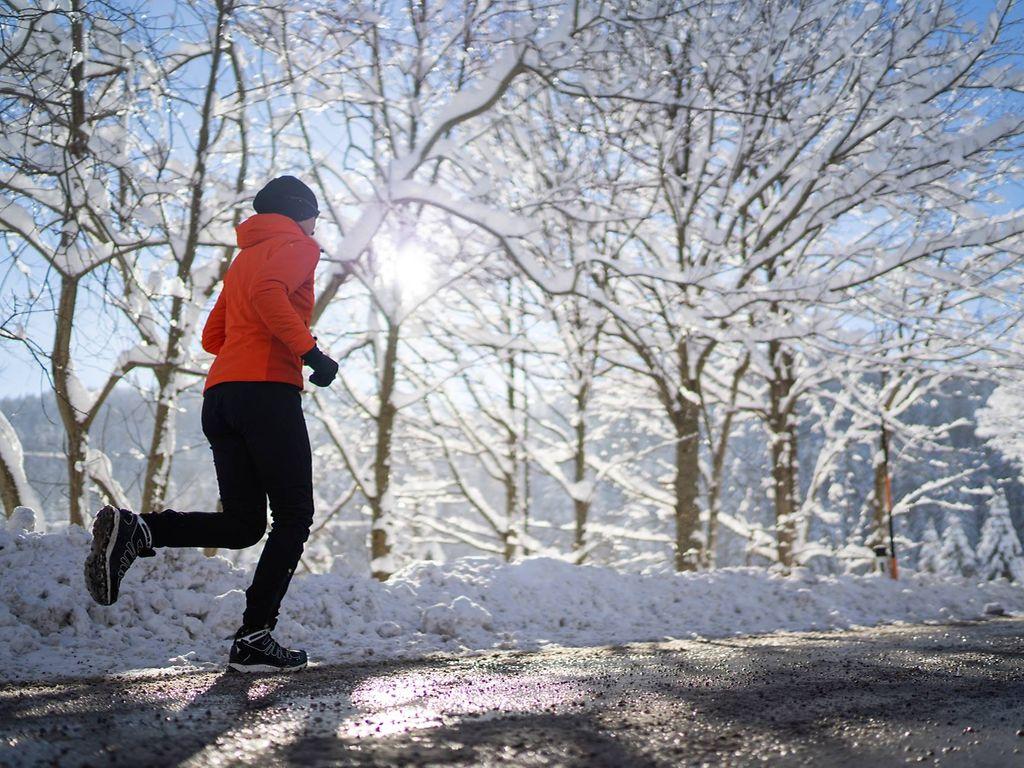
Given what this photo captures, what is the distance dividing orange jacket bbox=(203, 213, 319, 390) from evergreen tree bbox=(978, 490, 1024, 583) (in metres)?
36.2

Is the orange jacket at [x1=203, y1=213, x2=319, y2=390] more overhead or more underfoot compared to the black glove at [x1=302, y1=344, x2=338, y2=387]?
more overhead

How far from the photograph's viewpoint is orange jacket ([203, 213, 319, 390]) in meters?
3.27

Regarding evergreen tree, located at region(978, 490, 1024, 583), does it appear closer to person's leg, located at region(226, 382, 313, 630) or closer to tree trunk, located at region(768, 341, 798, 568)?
tree trunk, located at region(768, 341, 798, 568)

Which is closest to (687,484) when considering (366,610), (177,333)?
(177,333)

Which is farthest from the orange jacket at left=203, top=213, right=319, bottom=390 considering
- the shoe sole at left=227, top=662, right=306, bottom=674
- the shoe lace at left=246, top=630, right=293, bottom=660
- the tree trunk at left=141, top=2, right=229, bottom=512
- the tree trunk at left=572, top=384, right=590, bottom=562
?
the tree trunk at left=572, top=384, right=590, bottom=562

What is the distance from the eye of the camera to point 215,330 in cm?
373

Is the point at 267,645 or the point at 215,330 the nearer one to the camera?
the point at 267,645

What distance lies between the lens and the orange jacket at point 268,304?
10.7 feet

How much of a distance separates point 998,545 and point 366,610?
3639 centimetres

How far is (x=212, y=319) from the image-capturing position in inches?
146

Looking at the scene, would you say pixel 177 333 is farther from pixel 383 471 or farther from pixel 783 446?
pixel 783 446

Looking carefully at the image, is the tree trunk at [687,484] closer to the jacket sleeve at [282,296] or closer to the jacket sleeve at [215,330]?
the jacket sleeve at [215,330]

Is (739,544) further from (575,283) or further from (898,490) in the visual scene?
(575,283)

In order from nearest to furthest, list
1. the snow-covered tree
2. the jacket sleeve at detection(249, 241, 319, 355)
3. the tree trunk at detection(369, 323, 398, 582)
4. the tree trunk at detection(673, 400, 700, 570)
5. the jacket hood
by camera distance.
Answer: the jacket sleeve at detection(249, 241, 319, 355) < the jacket hood < the tree trunk at detection(369, 323, 398, 582) < the tree trunk at detection(673, 400, 700, 570) < the snow-covered tree
